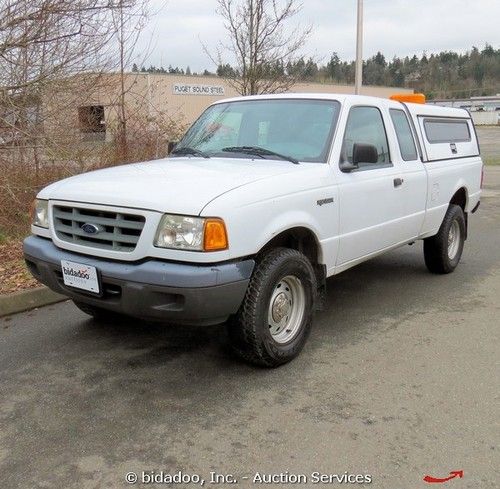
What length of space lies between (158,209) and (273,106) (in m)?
1.85

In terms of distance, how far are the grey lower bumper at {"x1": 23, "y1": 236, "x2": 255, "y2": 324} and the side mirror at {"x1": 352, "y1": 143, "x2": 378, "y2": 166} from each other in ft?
4.44

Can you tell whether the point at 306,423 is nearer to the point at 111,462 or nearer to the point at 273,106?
the point at 111,462

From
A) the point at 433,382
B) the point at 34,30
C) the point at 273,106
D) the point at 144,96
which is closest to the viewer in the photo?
the point at 433,382

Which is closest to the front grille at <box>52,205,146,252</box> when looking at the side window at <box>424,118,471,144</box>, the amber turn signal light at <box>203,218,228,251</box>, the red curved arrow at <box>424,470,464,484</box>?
the amber turn signal light at <box>203,218,228,251</box>

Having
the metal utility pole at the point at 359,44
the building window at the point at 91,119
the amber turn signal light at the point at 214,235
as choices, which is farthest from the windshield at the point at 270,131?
the metal utility pole at the point at 359,44

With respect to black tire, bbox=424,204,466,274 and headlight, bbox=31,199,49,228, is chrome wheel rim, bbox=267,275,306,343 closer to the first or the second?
headlight, bbox=31,199,49,228

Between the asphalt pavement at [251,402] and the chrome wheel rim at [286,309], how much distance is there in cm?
24

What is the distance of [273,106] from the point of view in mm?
4523

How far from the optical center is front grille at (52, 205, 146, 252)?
3229 mm

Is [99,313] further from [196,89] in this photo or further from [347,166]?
[196,89]

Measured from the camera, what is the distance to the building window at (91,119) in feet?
27.6

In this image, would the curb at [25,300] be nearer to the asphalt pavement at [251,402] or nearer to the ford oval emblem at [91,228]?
the asphalt pavement at [251,402]

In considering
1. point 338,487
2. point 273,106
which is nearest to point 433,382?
point 338,487

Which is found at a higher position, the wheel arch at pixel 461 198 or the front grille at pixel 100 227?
the front grille at pixel 100 227
